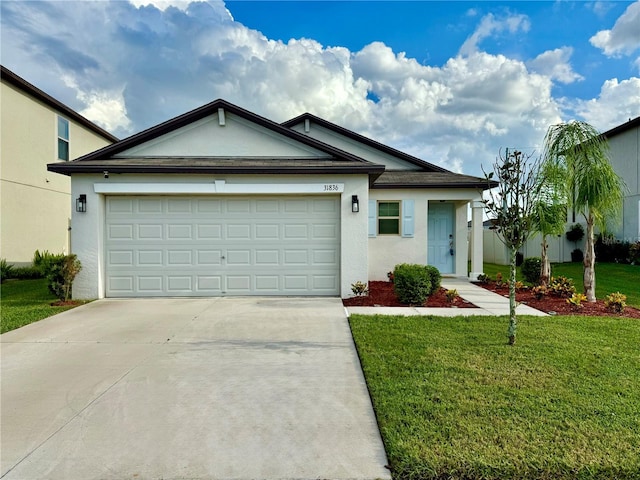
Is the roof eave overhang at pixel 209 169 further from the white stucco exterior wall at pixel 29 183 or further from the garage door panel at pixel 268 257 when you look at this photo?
the white stucco exterior wall at pixel 29 183

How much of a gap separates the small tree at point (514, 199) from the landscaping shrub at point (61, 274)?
9.24m

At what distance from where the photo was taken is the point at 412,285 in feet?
27.4

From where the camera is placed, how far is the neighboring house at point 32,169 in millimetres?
12984

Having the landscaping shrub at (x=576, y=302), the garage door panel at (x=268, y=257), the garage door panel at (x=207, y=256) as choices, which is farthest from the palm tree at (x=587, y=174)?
the garage door panel at (x=207, y=256)

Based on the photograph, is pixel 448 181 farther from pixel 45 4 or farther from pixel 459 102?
pixel 45 4

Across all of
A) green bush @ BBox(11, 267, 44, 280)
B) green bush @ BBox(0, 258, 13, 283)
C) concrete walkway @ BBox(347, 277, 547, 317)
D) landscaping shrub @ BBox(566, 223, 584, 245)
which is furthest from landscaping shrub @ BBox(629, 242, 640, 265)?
green bush @ BBox(0, 258, 13, 283)

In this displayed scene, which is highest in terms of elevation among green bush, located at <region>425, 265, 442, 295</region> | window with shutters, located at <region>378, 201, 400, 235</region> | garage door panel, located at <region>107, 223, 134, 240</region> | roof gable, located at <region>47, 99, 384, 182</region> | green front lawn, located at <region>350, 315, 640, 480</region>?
roof gable, located at <region>47, 99, 384, 182</region>

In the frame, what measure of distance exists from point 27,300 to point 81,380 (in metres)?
6.58

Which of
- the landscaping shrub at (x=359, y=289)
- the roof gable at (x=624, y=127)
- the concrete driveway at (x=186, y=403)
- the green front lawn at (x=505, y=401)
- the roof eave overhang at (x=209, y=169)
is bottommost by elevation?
the concrete driveway at (x=186, y=403)

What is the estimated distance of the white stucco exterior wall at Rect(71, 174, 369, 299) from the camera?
29.9 ft

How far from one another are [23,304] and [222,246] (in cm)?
485

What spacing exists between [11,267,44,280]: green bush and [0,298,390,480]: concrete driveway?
8.34 m

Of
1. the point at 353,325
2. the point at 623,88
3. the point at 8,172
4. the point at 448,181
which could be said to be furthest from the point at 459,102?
the point at 8,172

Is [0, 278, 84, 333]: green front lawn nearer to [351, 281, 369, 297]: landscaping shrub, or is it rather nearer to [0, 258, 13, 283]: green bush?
[0, 258, 13, 283]: green bush
